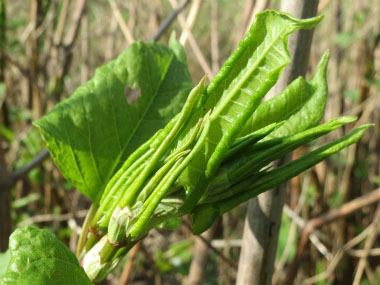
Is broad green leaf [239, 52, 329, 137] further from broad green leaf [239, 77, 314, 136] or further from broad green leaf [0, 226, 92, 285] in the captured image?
broad green leaf [0, 226, 92, 285]

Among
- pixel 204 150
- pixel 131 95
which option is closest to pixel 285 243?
pixel 131 95

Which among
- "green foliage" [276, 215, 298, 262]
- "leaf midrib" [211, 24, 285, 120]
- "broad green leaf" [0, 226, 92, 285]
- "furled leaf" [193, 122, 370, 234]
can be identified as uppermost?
"leaf midrib" [211, 24, 285, 120]

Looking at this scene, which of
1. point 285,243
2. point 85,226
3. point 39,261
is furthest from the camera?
point 285,243

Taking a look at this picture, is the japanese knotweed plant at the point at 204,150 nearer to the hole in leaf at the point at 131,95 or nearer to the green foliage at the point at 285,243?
the hole in leaf at the point at 131,95

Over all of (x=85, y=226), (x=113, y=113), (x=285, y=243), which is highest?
(x=113, y=113)

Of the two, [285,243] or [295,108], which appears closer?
[295,108]

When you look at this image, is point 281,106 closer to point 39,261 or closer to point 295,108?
point 295,108

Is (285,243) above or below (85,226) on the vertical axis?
below

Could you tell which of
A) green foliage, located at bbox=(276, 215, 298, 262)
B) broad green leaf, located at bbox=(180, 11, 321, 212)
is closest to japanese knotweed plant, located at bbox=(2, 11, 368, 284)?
broad green leaf, located at bbox=(180, 11, 321, 212)
